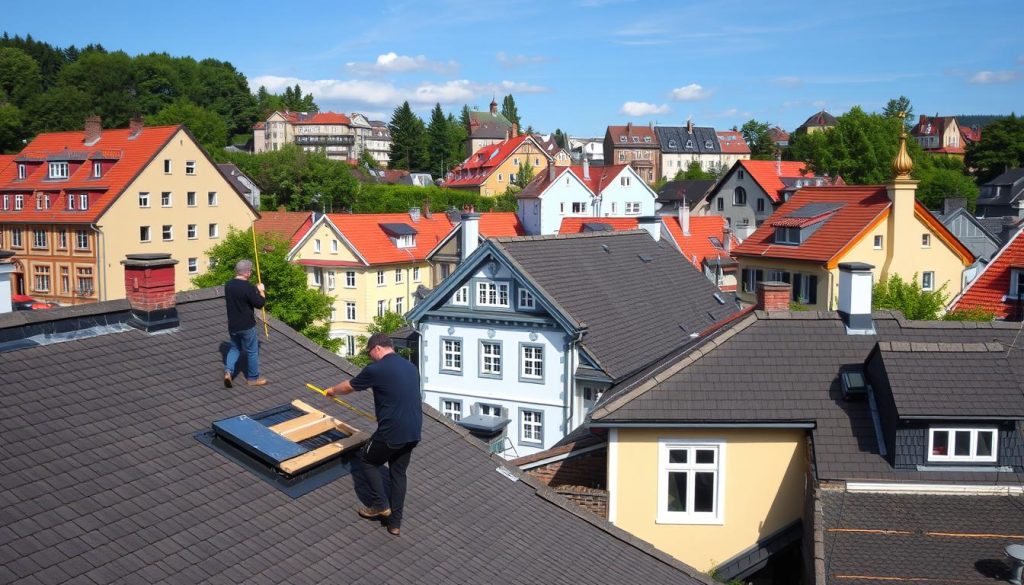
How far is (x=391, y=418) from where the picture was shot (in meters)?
8.92

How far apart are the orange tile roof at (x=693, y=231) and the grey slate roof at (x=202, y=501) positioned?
40.1 m

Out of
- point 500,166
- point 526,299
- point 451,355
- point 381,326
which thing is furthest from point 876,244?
point 500,166

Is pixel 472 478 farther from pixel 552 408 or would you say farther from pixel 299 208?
pixel 299 208

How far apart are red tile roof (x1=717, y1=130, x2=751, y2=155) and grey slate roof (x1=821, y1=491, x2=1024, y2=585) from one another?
136m

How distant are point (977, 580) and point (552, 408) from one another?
1636 centimetres

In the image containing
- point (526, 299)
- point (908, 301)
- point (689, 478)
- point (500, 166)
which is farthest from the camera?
point (500, 166)

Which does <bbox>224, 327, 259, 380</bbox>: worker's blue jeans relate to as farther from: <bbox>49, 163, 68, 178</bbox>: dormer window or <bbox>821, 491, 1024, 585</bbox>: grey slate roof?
<bbox>49, 163, 68, 178</bbox>: dormer window

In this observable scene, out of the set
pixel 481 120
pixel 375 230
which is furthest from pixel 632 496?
pixel 481 120

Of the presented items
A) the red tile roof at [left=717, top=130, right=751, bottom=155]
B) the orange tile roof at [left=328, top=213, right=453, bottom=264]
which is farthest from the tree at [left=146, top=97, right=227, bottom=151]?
the red tile roof at [left=717, top=130, right=751, bottom=155]

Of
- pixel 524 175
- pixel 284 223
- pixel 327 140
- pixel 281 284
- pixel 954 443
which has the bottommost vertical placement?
pixel 281 284

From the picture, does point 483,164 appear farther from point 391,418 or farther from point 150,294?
point 391,418

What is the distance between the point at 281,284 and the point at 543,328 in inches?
840

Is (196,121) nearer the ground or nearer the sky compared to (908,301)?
nearer the sky

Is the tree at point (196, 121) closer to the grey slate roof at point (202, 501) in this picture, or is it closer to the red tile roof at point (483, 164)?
the red tile roof at point (483, 164)
